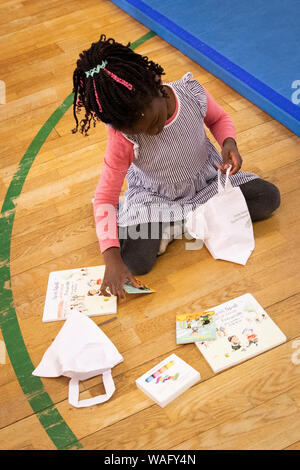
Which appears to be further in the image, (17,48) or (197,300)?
(17,48)

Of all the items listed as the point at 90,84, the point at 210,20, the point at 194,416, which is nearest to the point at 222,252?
the point at 194,416

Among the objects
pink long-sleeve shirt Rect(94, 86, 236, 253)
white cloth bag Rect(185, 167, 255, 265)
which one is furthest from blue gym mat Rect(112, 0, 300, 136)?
pink long-sleeve shirt Rect(94, 86, 236, 253)

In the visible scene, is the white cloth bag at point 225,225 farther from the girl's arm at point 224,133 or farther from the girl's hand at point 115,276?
the girl's hand at point 115,276

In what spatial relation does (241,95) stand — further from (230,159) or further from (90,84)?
(90,84)

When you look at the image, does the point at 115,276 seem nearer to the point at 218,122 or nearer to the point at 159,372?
the point at 159,372

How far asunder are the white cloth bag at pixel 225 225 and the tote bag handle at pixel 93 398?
499 millimetres

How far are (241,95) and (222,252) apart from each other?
0.91 m

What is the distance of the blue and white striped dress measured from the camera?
164 cm

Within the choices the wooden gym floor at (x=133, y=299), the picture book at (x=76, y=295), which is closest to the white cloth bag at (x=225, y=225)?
the wooden gym floor at (x=133, y=299)

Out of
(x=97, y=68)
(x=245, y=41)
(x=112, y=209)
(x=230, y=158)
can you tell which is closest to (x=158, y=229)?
(x=112, y=209)

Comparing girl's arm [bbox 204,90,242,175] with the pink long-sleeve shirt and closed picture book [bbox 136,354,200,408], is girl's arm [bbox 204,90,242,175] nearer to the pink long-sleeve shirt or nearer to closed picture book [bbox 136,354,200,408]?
the pink long-sleeve shirt

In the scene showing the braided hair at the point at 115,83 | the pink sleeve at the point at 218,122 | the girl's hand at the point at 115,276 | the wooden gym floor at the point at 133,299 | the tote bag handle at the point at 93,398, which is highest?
the braided hair at the point at 115,83

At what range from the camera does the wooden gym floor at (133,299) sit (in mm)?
1333

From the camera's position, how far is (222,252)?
5.60ft
